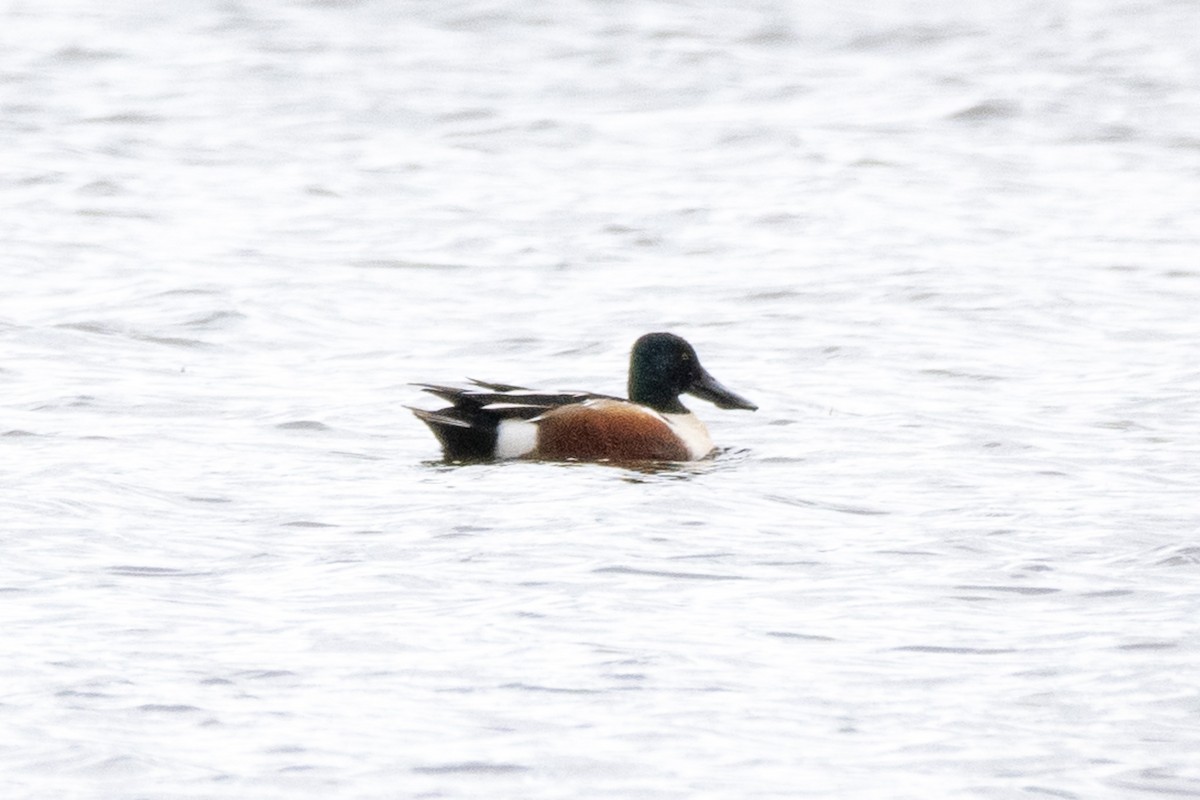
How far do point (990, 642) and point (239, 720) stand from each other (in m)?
2.12

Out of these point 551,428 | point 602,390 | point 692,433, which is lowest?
point 602,390

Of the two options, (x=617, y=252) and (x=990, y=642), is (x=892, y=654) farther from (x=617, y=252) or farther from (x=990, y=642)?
(x=617, y=252)

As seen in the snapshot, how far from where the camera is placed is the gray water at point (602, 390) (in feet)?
18.3

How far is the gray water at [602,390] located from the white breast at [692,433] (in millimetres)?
228

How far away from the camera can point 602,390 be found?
11453 mm

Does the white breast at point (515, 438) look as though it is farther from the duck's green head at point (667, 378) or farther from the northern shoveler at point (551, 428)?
the duck's green head at point (667, 378)

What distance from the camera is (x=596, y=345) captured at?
40.9 ft

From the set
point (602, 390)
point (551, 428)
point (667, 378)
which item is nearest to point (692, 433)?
point (667, 378)

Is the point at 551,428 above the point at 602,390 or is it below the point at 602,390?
above

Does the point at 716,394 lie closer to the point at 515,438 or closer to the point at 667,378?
the point at 667,378

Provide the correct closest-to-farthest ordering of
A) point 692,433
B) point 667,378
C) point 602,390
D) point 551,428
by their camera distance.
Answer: point 551,428
point 692,433
point 667,378
point 602,390

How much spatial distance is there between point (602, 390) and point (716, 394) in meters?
1.37

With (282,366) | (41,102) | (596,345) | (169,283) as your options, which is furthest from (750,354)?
(41,102)

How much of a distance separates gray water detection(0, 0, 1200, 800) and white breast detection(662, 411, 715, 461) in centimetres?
23
